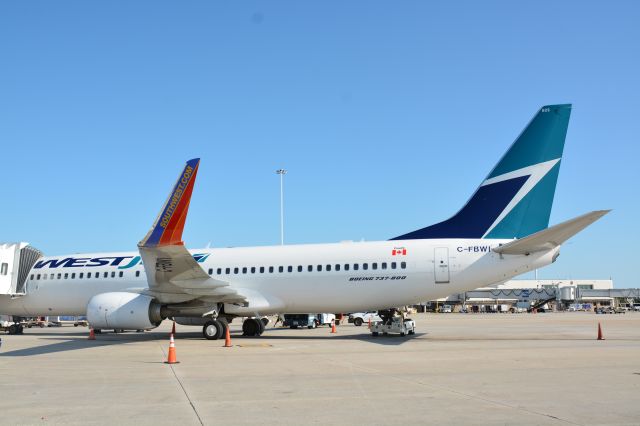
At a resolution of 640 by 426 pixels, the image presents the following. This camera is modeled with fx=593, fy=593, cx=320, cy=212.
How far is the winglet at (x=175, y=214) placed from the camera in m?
16.3

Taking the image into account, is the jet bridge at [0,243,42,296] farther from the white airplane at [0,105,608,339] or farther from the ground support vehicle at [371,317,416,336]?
the ground support vehicle at [371,317,416,336]

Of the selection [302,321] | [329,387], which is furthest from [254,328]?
[329,387]

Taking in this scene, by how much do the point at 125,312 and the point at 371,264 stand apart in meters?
8.72

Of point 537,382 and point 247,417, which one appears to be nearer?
point 247,417

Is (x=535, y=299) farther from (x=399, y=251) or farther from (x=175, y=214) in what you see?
(x=175, y=214)

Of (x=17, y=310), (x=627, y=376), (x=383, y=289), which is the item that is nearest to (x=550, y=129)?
(x=383, y=289)

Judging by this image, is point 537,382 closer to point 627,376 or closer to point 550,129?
point 627,376

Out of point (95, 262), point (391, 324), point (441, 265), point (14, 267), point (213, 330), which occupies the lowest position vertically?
point (213, 330)

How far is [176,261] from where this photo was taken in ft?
60.0

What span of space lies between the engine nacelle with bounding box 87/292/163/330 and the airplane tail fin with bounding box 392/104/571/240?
10958 millimetres

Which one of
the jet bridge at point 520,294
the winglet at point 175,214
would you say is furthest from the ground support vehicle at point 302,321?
the jet bridge at point 520,294

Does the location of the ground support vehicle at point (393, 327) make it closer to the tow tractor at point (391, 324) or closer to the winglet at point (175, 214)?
the tow tractor at point (391, 324)

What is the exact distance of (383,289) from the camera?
20.7 m

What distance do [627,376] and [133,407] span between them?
8332 millimetres
